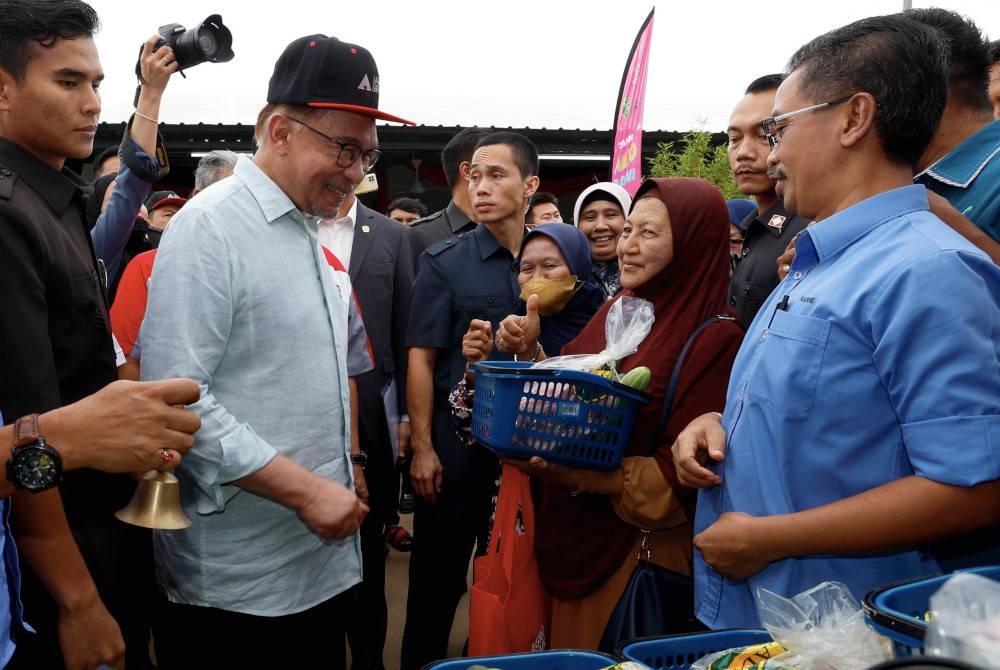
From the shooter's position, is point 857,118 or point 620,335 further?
point 620,335

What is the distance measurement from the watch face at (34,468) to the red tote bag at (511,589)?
1688mm

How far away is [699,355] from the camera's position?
2.53 m

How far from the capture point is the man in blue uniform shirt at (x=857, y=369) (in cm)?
151

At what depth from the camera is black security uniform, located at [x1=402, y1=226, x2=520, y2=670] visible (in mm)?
3635

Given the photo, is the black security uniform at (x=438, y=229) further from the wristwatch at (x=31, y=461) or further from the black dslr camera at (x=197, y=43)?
the wristwatch at (x=31, y=461)

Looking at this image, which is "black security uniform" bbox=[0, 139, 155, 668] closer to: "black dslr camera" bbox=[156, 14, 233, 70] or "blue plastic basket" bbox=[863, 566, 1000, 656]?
"black dslr camera" bbox=[156, 14, 233, 70]

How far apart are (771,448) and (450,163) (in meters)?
3.88

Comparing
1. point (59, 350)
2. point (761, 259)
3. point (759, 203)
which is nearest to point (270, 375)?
point (59, 350)

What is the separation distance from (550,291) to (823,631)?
2352 mm

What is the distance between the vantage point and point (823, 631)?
3.91ft

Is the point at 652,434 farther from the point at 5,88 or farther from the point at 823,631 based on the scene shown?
the point at 5,88

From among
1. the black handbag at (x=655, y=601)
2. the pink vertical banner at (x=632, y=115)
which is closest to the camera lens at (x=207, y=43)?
the black handbag at (x=655, y=601)

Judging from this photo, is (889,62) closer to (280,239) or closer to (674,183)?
(674,183)

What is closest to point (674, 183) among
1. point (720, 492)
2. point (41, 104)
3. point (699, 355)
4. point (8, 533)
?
point (699, 355)
